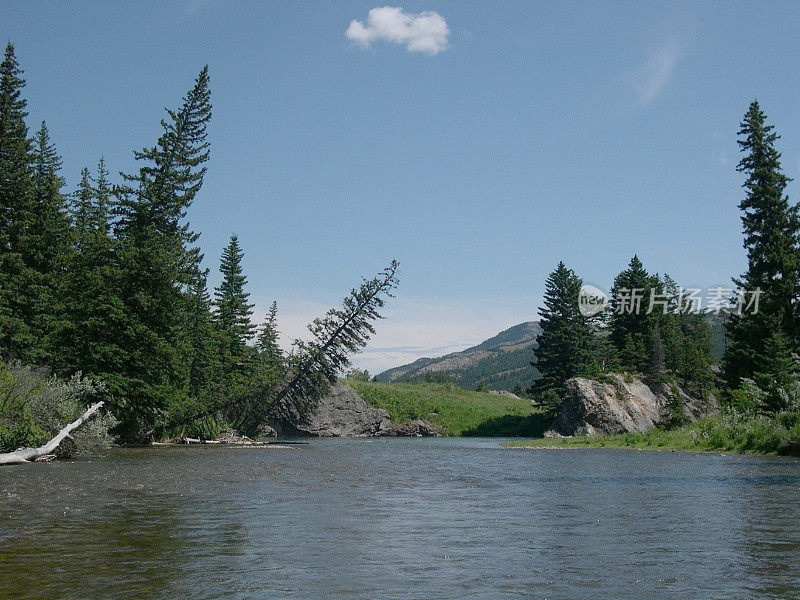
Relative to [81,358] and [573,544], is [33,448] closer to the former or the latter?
[81,358]

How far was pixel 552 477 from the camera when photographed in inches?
944

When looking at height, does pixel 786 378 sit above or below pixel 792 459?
above

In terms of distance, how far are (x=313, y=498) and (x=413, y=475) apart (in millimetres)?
8368

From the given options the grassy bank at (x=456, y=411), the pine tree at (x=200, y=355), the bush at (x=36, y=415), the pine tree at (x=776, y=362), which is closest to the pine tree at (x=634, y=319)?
the grassy bank at (x=456, y=411)

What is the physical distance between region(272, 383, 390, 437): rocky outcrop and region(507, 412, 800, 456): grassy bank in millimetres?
43710

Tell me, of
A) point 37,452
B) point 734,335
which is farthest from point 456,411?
point 37,452

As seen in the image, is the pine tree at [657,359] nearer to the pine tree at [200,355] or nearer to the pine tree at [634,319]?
the pine tree at [634,319]

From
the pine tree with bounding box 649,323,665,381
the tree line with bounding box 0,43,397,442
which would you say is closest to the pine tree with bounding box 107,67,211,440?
the tree line with bounding box 0,43,397,442

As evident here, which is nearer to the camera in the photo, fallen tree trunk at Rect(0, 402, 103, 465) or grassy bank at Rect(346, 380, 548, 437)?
fallen tree trunk at Rect(0, 402, 103, 465)

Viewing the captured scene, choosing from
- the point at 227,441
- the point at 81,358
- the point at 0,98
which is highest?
the point at 0,98

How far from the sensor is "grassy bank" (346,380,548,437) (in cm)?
9700

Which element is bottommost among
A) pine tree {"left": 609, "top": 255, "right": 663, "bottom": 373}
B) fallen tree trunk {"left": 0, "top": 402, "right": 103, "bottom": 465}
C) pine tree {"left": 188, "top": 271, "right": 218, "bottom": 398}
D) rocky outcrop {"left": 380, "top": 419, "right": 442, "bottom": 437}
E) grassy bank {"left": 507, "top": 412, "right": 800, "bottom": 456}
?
rocky outcrop {"left": 380, "top": 419, "right": 442, "bottom": 437}

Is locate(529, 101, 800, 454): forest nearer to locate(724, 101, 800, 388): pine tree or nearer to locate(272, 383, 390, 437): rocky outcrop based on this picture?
locate(724, 101, 800, 388): pine tree

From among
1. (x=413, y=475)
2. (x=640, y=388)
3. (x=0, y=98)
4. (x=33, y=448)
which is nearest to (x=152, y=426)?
(x=33, y=448)
